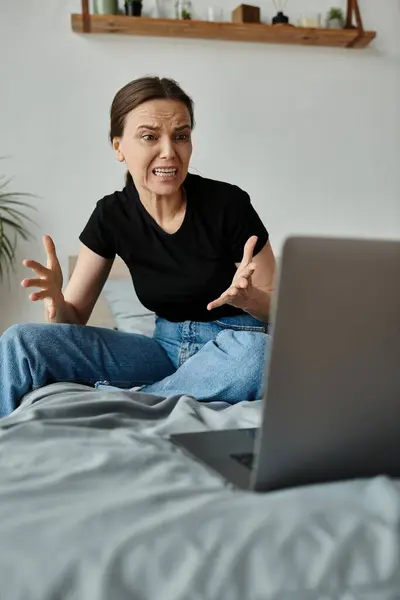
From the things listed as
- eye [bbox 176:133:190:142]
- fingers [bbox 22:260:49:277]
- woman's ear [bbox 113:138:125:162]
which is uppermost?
eye [bbox 176:133:190:142]

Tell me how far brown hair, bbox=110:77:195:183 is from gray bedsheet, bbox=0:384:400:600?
4.13ft

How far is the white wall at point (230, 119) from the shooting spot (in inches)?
126

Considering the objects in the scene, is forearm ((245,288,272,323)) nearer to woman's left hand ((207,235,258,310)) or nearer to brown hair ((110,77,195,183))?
woman's left hand ((207,235,258,310))

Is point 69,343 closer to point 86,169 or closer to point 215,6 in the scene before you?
point 86,169

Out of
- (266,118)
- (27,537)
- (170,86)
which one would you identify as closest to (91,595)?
(27,537)

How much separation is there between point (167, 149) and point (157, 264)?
0.30 meters

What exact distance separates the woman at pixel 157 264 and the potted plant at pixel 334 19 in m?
1.69

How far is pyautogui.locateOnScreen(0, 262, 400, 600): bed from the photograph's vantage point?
0.66 meters

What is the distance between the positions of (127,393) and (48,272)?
52 cm

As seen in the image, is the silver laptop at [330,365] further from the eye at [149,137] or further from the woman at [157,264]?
the eye at [149,137]

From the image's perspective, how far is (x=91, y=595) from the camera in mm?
636

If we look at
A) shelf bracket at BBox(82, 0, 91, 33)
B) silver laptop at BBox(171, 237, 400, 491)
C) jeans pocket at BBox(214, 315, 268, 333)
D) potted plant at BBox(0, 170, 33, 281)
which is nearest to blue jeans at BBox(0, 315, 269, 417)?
jeans pocket at BBox(214, 315, 268, 333)

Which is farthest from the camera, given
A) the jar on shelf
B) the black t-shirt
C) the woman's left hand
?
the jar on shelf

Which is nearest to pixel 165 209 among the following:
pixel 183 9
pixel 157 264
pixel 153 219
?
pixel 153 219
